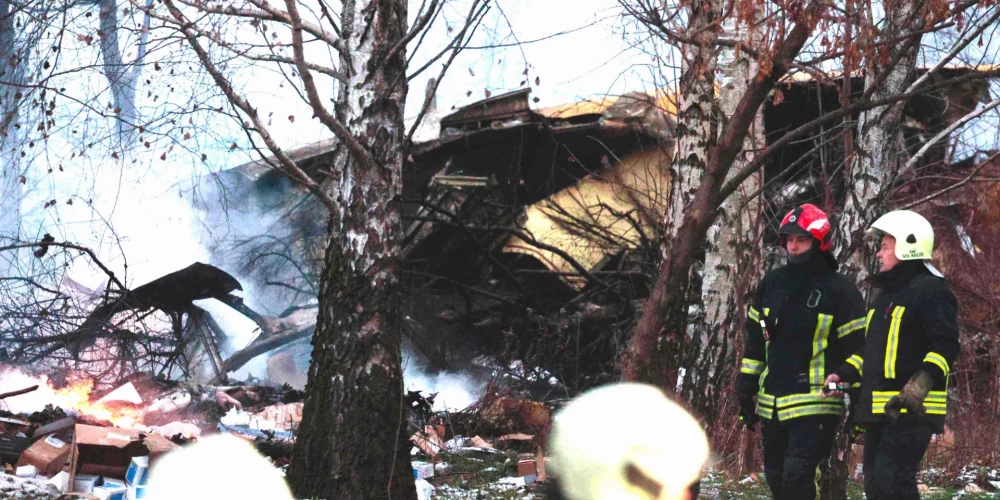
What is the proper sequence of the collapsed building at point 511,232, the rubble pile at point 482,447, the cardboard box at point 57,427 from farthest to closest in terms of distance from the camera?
the collapsed building at point 511,232
the cardboard box at point 57,427
the rubble pile at point 482,447

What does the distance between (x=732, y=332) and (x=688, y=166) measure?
1.68m

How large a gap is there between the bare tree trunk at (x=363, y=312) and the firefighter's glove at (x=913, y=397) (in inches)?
107

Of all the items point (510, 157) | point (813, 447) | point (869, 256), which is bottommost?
point (813, 447)

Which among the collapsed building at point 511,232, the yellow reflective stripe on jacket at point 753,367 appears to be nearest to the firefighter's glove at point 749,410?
the yellow reflective stripe on jacket at point 753,367

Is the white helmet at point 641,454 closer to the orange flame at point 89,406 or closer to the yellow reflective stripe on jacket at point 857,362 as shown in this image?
the yellow reflective stripe on jacket at point 857,362

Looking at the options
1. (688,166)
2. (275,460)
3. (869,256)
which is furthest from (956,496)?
(275,460)

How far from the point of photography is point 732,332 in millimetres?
8227

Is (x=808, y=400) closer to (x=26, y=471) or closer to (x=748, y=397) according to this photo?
(x=748, y=397)

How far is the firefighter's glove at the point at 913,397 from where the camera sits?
3859 mm

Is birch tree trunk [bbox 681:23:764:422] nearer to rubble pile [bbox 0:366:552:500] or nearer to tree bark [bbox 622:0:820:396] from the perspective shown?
rubble pile [bbox 0:366:552:500]

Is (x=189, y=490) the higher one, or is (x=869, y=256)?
Answer: (x=869, y=256)

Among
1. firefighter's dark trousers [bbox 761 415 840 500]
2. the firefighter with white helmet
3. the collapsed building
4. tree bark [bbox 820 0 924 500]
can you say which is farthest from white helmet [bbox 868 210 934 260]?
the collapsed building

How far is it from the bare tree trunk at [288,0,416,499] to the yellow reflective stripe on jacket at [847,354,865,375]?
2.53 m

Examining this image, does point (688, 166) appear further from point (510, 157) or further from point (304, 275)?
point (304, 275)
